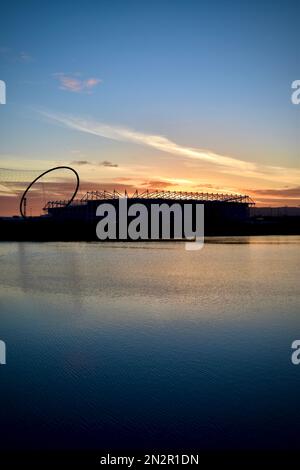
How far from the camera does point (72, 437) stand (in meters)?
6.98

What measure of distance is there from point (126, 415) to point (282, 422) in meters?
2.61

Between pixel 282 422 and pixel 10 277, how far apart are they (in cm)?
2414

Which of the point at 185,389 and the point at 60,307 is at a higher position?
the point at 60,307

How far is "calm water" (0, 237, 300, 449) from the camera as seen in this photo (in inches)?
283

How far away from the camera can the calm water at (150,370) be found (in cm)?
718

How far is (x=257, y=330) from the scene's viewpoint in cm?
1396

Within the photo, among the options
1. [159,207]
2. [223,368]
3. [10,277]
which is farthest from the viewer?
[159,207]

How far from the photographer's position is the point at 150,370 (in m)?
10.2

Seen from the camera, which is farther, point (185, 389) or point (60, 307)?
point (60, 307)

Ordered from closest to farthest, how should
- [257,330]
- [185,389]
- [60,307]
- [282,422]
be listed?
[282,422] → [185,389] → [257,330] → [60,307]

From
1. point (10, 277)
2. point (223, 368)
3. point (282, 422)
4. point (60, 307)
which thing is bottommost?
point (282, 422)
